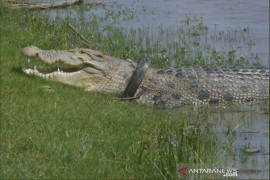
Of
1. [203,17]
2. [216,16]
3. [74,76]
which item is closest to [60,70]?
[74,76]

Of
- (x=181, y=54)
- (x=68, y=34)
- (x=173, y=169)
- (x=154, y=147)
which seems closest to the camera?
(x=173, y=169)

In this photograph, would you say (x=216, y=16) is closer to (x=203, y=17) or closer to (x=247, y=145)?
(x=203, y=17)

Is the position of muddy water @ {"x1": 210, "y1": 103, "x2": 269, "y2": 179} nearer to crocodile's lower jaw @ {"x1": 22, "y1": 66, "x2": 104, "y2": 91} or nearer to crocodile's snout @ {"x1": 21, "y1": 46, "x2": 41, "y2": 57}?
crocodile's lower jaw @ {"x1": 22, "y1": 66, "x2": 104, "y2": 91}

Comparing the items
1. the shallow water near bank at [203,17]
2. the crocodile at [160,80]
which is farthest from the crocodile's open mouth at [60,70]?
the shallow water near bank at [203,17]

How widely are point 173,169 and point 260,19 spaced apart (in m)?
12.6

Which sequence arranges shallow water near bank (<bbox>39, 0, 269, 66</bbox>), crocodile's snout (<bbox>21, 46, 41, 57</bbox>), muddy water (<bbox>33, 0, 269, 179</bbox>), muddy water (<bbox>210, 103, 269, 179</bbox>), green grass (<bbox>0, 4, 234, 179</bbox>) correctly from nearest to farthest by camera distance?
green grass (<bbox>0, 4, 234, 179</bbox>), muddy water (<bbox>210, 103, 269, 179</bbox>), muddy water (<bbox>33, 0, 269, 179</bbox>), crocodile's snout (<bbox>21, 46, 41, 57</bbox>), shallow water near bank (<bbox>39, 0, 269, 66</bbox>)

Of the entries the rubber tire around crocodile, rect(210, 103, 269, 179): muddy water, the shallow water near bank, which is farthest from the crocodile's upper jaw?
the shallow water near bank

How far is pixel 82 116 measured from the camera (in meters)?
6.23

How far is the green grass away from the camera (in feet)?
14.6

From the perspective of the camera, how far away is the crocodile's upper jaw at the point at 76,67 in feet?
26.5

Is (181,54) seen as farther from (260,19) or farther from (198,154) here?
(198,154)

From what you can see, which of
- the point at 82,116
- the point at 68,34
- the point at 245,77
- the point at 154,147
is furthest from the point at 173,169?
the point at 68,34

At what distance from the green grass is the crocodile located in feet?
2.95

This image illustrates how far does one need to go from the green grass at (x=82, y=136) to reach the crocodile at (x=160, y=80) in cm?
90
